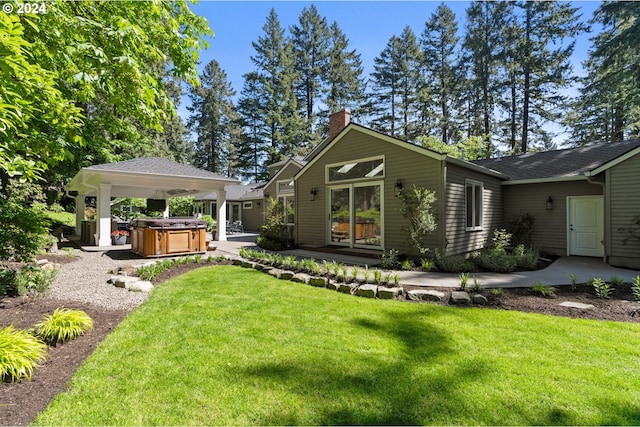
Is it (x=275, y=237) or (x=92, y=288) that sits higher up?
(x=275, y=237)

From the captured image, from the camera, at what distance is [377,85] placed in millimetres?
27891

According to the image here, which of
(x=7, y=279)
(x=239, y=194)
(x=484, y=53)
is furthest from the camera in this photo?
(x=239, y=194)

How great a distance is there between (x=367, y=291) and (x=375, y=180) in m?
4.83

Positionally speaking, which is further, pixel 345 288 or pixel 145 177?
pixel 145 177

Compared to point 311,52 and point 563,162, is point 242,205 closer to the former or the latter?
point 311,52

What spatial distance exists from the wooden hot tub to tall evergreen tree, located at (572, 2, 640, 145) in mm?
18165

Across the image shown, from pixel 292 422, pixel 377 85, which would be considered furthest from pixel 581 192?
pixel 377 85

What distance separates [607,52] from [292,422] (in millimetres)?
18890

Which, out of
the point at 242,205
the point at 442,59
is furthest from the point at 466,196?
the point at 442,59

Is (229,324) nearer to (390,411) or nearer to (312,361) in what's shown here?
(312,361)

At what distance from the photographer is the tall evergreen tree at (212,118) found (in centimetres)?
3659

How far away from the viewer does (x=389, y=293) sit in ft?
16.3

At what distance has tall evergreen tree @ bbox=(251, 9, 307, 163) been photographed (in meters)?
29.2

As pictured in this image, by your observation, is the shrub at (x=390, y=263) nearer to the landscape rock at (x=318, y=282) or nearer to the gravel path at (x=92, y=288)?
the landscape rock at (x=318, y=282)
